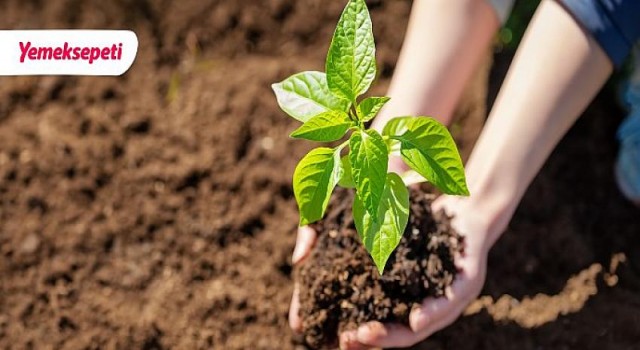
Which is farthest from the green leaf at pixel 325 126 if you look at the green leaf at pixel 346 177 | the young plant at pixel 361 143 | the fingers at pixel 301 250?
the fingers at pixel 301 250

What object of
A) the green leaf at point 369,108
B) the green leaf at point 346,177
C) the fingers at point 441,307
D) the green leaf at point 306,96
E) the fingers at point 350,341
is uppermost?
the green leaf at point 306,96

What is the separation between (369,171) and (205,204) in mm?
802

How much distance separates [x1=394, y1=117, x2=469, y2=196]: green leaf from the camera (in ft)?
3.62

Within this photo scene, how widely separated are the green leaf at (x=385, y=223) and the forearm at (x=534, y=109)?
324 mm

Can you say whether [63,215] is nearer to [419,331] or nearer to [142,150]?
[142,150]

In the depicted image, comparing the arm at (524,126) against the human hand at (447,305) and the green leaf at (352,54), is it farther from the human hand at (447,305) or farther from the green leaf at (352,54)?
the green leaf at (352,54)

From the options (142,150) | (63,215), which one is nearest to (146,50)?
(142,150)

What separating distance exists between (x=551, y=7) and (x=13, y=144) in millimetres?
1271

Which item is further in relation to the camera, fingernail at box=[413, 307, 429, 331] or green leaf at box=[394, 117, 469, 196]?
fingernail at box=[413, 307, 429, 331]

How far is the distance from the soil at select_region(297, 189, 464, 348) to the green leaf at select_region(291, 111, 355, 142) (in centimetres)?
34

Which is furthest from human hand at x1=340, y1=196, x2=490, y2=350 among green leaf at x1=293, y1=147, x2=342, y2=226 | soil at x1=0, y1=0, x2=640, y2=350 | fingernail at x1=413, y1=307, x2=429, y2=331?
green leaf at x1=293, y1=147, x2=342, y2=226

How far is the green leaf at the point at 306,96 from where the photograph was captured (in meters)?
1.15

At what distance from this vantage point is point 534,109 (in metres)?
1.44

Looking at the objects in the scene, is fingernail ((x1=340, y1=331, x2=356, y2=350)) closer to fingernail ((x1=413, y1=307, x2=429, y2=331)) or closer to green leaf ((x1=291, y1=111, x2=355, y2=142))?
fingernail ((x1=413, y1=307, x2=429, y2=331))
